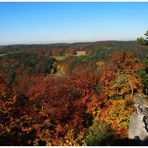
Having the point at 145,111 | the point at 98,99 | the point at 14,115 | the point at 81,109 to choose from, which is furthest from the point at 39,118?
the point at 145,111

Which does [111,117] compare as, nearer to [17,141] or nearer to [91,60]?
[17,141]

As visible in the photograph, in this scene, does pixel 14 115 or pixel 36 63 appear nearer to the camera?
pixel 14 115

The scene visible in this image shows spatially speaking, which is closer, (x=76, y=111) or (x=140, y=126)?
(x=140, y=126)

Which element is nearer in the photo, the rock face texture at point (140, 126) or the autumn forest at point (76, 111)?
the rock face texture at point (140, 126)

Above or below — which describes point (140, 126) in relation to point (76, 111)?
above

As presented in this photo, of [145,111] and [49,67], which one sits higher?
[145,111]

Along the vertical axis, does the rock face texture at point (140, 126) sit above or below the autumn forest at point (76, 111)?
above

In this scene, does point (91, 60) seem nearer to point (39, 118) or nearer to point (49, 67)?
point (49, 67)

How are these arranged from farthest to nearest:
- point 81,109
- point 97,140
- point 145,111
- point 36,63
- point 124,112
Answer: point 36,63 → point 81,109 → point 124,112 → point 145,111 → point 97,140

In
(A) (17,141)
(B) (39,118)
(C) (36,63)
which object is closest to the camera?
(A) (17,141)

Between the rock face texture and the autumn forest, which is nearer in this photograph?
the rock face texture

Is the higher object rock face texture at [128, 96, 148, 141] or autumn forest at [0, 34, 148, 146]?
rock face texture at [128, 96, 148, 141]
